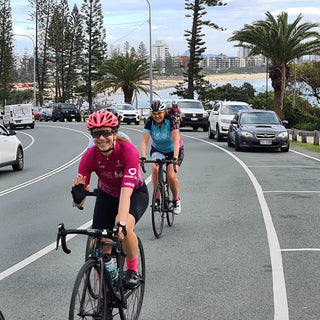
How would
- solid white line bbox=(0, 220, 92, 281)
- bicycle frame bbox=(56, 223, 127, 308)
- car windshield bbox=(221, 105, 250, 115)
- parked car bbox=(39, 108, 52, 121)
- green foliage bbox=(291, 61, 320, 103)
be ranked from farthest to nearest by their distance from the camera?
parked car bbox=(39, 108, 52, 121) < green foliage bbox=(291, 61, 320, 103) < car windshield bbox=(221, 105, 250, 115) < solid white line bbox=(0, 220, 92, 281) < bicycle frame bbox=(56, 223, 127, 308)

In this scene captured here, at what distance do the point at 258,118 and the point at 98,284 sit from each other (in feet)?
69.4

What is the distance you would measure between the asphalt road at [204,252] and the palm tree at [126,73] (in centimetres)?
5556

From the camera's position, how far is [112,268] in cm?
449

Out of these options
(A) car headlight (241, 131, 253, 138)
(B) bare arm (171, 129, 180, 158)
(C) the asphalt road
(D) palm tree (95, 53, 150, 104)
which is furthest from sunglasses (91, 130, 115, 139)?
(D) palm tree (95, 53, 150, 104)

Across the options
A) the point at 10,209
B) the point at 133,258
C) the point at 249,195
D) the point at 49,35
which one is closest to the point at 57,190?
the point at 10,209

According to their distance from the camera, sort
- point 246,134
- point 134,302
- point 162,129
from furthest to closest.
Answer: point 246,134
point 162,129
point 134,302

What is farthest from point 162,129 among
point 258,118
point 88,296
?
point 258,118

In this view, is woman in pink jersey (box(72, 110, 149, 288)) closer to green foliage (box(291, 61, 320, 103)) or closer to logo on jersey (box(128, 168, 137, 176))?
logo on jersey (box(128, 168, 137, 176))

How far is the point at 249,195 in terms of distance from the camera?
497 inches

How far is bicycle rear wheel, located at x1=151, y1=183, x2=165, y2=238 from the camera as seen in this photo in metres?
8.54

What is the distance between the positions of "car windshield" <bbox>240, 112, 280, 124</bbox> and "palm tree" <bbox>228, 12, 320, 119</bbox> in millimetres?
12544

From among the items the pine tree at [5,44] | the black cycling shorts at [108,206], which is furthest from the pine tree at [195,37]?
the black cycling shorts at [108,206]

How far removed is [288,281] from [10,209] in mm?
6347

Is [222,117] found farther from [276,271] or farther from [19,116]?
[19,116]
